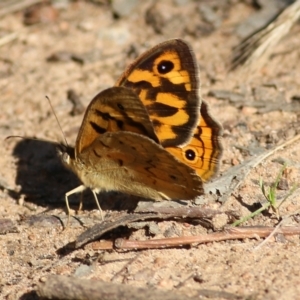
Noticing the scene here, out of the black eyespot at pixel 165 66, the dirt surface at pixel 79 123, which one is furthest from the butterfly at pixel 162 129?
the dirt surface at pixel 79 123

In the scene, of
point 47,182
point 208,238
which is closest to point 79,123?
point 47,182

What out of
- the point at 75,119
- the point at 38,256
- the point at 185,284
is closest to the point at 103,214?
the point at 38,256

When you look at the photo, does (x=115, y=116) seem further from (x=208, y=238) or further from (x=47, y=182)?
(x=47, y=182)

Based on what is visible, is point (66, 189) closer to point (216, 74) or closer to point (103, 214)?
point (103, 214)

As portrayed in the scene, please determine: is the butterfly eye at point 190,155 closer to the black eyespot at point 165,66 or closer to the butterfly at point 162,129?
the butterfly at point 162,129

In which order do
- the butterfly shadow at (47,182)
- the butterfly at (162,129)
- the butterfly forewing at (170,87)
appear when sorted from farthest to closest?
the butterfly shadow at (47,182) < the butterfly forewing at (170,87) < the butterfly at (162,129)

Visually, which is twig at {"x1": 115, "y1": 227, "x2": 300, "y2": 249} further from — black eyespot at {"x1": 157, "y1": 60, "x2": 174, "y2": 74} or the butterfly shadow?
black eyespot at {"x1": 157, "y1": 60, "x2": 174, "y2": 74}

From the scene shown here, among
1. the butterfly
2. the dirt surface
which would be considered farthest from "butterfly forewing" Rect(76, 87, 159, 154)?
the dirt surface
